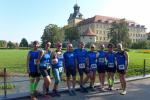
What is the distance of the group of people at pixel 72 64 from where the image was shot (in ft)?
34.3

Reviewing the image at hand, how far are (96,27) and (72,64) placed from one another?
14364 cm

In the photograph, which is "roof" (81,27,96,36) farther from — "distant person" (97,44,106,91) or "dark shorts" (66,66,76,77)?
"dark shorts" (66,66,76,77)

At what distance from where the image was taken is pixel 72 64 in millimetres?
11727

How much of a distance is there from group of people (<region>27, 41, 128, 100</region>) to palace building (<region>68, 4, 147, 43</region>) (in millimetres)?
126859

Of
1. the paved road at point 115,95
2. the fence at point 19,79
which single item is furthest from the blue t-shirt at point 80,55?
the fence at point 19,79

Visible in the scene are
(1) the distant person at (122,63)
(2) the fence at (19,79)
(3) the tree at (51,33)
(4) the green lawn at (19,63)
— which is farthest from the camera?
(3) the tree at (51,33)

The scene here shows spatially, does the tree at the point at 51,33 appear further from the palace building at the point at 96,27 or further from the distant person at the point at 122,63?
the distant person at the point at 122,63

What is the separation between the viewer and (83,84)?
41.9 feet

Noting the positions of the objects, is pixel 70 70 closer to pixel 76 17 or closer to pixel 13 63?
pixel 13 63

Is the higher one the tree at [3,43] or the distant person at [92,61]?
the tree at [3,43]

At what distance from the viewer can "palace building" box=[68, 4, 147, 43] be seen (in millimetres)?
144125

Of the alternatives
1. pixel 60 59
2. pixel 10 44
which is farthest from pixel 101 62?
pixel 10 44

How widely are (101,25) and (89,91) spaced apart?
5741 inches

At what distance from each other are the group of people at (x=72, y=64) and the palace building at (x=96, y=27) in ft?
416
